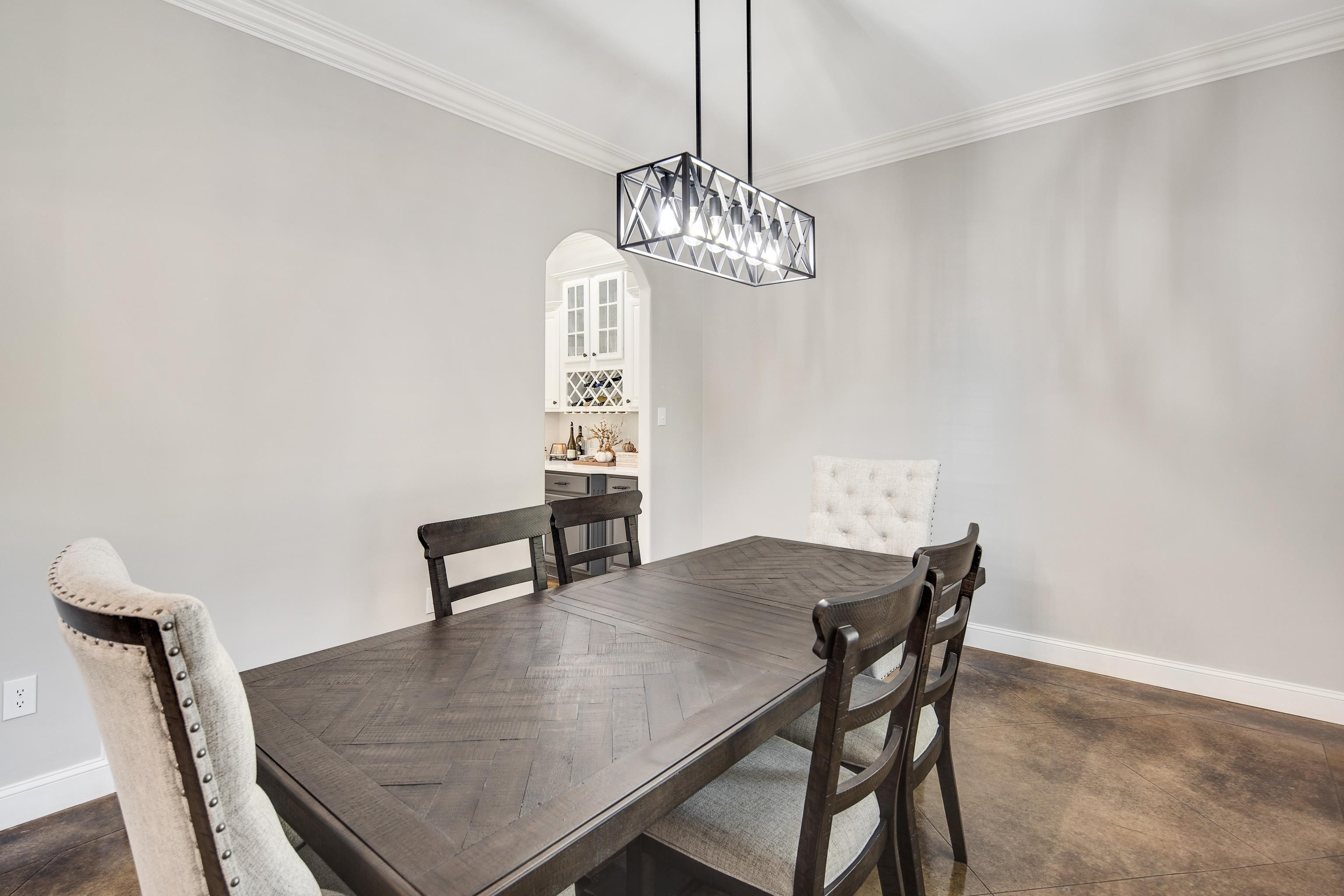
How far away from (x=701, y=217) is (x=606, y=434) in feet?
11.7

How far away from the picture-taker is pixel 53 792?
6.59 ft

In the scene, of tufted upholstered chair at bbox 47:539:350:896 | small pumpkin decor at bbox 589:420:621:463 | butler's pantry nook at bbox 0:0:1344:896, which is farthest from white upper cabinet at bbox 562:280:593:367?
tufted upholstered chair at bbox 47:539:350:896

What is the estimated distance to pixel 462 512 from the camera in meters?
3.09

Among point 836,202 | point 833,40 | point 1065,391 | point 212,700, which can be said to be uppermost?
point 833,40

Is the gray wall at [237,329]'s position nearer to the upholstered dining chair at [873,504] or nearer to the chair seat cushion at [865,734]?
the upholstered dining chair at [873,504]

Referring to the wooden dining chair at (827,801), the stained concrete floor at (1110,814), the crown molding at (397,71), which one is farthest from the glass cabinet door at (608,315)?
the wooden dining chair at (827,801)

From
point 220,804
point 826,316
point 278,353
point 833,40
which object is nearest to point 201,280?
point 278,353

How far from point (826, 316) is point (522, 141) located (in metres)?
1.95

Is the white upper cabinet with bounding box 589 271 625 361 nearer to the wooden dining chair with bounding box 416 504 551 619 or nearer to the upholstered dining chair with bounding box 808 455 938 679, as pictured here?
the upholstered dining chair with bounding box 808 455 938 679

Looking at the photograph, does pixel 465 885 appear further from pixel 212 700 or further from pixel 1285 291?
pixel 1285 291

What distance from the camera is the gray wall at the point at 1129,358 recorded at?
263cm

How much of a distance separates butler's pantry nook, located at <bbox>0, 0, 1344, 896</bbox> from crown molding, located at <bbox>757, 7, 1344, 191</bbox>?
0.07 ft

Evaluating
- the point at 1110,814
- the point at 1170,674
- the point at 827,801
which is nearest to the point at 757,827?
the point at 827,801

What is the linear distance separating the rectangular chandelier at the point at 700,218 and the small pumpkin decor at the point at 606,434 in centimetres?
307
